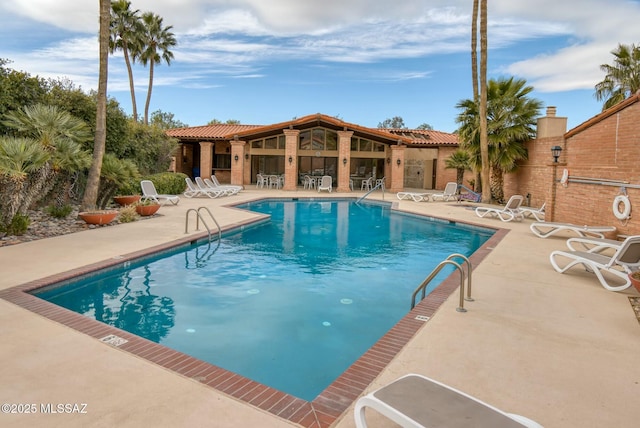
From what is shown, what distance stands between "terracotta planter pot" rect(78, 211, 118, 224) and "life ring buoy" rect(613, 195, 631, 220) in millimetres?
12570

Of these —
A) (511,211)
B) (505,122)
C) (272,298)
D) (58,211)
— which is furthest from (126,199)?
(505,122)

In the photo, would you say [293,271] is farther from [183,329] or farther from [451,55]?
[451,55]

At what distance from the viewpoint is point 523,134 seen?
17.4 m

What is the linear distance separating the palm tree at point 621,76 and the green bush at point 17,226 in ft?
78.5

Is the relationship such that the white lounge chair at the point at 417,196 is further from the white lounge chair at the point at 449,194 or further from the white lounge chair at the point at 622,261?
the white lounge chair at the point at 622,261

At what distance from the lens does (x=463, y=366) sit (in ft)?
12.6

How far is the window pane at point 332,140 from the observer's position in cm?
2628

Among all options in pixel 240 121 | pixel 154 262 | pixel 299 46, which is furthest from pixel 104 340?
pixel 240 121

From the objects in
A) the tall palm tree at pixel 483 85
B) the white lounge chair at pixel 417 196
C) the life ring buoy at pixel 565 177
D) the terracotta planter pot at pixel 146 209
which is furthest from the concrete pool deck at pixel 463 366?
the white lounge chair at pixel 417 196

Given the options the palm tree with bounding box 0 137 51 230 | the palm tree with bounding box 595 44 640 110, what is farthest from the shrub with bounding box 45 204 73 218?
the palm tree with bounding box 595 44 640 110

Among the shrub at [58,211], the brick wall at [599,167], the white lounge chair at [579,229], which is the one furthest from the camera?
the shrub at [58,211]

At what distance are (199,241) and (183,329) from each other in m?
4.82

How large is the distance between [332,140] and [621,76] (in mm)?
15447

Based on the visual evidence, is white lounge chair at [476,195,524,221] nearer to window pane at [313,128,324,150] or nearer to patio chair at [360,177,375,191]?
patio chair at [360,177,375,191]
